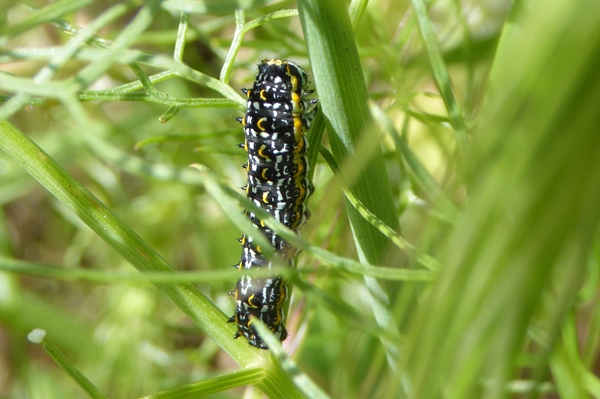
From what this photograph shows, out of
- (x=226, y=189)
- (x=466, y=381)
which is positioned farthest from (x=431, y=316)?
(x=226, y=189)

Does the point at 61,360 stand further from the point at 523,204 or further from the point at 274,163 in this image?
the point at 523,204

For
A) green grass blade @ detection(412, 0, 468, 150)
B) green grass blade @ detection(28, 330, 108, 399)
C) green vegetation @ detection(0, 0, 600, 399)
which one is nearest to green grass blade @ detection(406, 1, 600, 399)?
green vegetation @ detection(0, 0, 600, 399)

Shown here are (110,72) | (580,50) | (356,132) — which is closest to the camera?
(580,50)

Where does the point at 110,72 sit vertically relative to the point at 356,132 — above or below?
above

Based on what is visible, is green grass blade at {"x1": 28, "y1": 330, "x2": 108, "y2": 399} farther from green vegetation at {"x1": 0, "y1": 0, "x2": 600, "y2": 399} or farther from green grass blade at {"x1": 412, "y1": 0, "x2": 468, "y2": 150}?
green grass blade at {"x1": 412, "y1": 0, "x2": 468, "y2": 150}

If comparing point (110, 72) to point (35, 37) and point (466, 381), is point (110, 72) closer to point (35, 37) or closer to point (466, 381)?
point (35, 37)

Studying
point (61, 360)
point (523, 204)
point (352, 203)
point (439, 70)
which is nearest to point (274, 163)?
point (352, 203)

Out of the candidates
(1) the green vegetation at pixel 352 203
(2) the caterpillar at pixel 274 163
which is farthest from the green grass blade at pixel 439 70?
(2) the caterpillar at pixel 274 163
